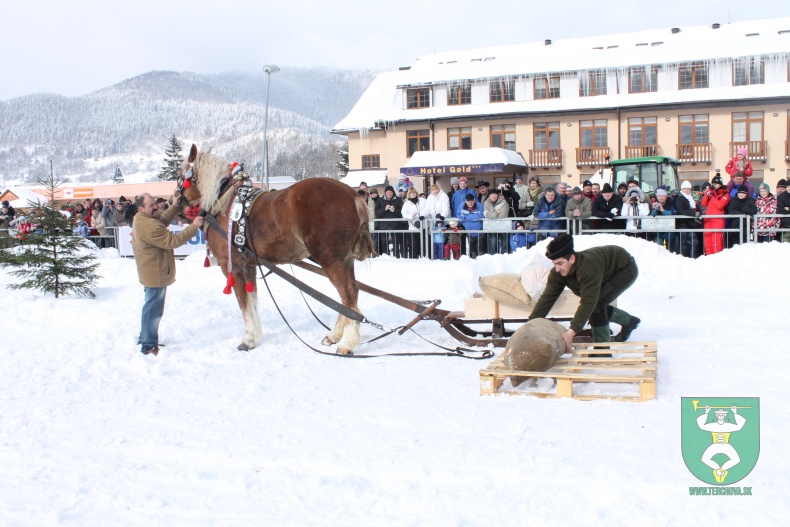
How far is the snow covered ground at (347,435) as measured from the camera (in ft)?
10.4

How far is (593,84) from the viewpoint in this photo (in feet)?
113

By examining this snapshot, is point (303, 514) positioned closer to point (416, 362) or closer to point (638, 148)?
point (416, 362)

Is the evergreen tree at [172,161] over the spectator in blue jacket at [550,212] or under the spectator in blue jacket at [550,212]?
over

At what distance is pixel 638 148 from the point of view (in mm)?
32562

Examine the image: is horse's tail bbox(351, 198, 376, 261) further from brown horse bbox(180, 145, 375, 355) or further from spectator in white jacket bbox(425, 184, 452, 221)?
spectator in white jacket bbox(425, 184, 452, 221)

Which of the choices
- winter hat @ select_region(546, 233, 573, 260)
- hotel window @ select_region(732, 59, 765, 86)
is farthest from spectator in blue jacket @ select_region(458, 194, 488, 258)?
hotel window @ select_region(732, 59, 765, 86)

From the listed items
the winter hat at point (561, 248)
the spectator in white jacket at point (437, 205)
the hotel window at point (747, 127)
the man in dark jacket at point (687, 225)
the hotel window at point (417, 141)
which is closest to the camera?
the winter hat at point (561, 248)

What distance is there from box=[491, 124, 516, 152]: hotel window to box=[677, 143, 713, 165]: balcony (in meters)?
8.34

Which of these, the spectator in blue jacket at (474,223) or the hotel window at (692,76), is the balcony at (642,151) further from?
the spectator in blue jacket at (474,223)

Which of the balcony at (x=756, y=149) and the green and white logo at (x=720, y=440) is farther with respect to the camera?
the balcony at (x=756, y=149)

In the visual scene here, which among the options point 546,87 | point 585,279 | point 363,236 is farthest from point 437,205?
point 546,87

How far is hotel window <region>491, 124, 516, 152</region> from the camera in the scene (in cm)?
3562

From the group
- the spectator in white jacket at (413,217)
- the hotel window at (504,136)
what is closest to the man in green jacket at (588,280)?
the spectator in white jacket at (413,217)

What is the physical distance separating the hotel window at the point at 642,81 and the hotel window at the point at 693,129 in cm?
230
